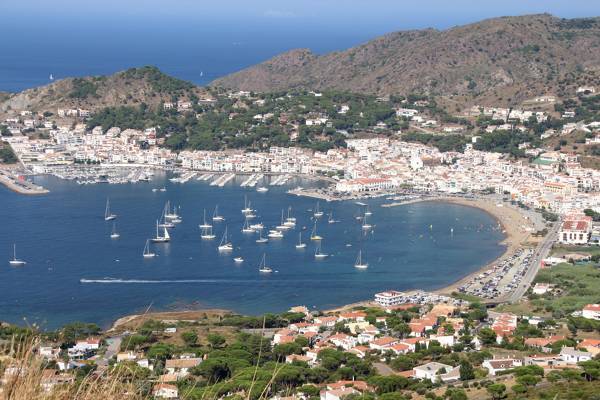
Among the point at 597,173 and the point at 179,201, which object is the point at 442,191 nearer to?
the point at 597,173

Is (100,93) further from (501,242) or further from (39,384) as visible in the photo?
(39,384)

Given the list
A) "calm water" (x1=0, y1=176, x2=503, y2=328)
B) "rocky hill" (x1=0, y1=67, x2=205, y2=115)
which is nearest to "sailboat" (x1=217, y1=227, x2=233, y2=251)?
"calm water" (x1=0, y1=176, x2=503, y2=328)

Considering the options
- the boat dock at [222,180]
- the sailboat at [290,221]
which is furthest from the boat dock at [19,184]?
the sailboat at [290,221]

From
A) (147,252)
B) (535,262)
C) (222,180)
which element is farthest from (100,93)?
(535,262)

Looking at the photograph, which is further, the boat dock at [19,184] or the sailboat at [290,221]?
the boat dock at [19,184]

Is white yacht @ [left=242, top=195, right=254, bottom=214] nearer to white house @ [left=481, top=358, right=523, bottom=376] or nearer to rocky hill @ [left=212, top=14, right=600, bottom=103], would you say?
white house @ [left=481, top=358, right=523, bottom=376]

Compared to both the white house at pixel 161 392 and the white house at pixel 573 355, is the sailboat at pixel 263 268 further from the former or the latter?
the white house at pixel 161 392
